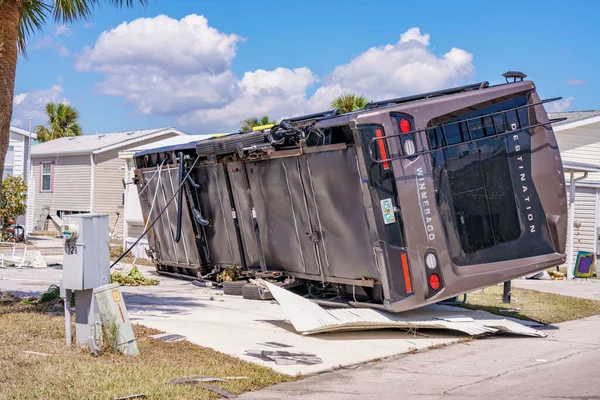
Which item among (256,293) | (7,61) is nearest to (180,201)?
(256,293)

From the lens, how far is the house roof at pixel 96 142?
1228 inches

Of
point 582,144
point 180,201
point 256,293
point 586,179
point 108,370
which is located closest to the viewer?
point 108,370

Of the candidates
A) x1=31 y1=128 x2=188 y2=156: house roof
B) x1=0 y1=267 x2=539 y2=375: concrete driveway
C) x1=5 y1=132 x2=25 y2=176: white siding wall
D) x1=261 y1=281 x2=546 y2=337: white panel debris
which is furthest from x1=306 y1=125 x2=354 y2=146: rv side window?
x1=31 y1=128 x2=188 y2=156: house roof

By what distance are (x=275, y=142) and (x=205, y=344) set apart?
3.28 meters

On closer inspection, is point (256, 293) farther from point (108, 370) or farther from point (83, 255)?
point (108, 370)

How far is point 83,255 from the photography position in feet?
25.5

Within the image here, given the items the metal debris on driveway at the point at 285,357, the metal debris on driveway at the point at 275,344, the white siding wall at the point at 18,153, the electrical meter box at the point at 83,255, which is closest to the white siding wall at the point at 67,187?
the white siding wall at the point at 18,153

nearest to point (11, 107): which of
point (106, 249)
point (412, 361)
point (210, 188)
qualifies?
point (106, 249)

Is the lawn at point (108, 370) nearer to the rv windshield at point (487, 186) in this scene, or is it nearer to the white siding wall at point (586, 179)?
the rv windshield at point (487, 186)

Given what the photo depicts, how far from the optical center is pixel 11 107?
9859mm

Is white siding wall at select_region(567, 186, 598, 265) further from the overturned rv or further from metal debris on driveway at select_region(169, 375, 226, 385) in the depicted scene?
metal debris on driveway at select_region(169, 375, 226, 385)

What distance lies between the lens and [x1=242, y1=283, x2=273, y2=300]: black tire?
1195cm

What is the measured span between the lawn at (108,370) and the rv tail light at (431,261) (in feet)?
8.61

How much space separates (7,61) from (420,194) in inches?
219
